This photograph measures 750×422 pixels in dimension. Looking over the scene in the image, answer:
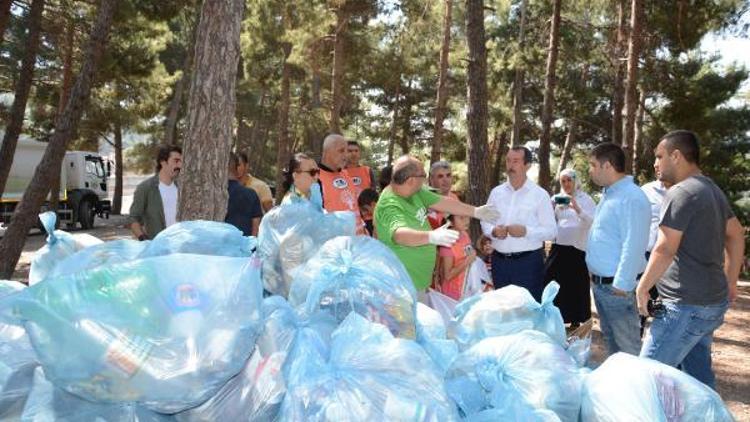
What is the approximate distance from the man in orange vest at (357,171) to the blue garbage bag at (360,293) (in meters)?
2.63

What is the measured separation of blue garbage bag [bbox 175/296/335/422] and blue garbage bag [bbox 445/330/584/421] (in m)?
0.56

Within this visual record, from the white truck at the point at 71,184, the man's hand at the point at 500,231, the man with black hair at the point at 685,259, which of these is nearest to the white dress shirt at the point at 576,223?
the man's hand at the point at 500,231

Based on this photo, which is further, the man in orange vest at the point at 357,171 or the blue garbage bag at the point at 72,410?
the man in orange vest at the point at 357,171

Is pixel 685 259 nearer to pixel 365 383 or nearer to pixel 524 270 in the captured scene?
pixel 524 270

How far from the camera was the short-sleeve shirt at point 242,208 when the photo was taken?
15.0 ft

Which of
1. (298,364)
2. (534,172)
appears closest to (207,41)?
(298,364)

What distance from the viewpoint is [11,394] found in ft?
5.80

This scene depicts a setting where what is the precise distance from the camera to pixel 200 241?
2424 mm

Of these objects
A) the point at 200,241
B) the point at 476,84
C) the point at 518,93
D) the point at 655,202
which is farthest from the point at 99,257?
the point at 518,93

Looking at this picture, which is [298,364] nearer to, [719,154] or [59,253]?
[59,253]

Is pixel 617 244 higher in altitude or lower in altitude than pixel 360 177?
lower

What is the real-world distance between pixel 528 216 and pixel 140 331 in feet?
11.4

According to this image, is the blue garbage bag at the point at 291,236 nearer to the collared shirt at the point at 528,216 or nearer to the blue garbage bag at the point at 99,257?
the blue garbage bag at the point at 99,257

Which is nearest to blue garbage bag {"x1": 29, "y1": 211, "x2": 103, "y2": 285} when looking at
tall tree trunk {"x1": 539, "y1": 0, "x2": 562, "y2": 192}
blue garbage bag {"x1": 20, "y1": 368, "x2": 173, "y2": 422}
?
blue garbage bag {"x1": 20, "y1": 368, "x2": 173, "y2": 422}
